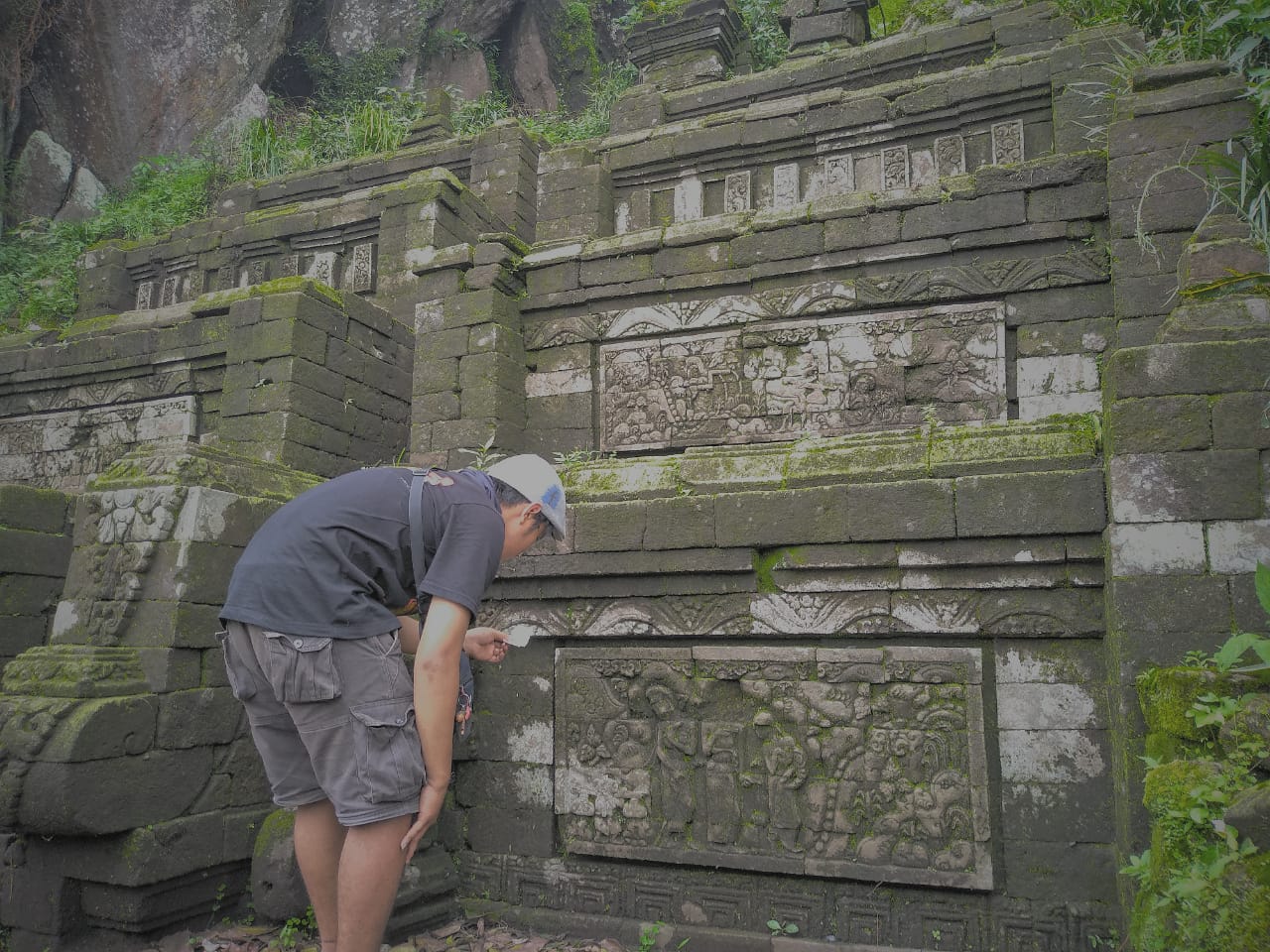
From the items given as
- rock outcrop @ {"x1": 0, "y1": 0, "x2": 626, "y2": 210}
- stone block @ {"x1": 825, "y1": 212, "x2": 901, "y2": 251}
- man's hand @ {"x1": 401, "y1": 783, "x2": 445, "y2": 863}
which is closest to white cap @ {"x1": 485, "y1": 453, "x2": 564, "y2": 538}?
man's hand @ {"x1": 401, "y1": 783, "x2": 445, "y2": 863}

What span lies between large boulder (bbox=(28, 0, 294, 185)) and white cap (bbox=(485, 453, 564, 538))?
1850 cm

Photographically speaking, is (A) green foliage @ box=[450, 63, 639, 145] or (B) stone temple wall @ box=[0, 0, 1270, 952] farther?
(A) green foliage @ box=[450, 63, 639, 145]

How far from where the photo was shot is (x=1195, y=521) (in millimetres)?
3516

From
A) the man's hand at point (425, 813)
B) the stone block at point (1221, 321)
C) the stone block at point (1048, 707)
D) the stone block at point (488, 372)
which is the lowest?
the man's hand at point (425, 813)

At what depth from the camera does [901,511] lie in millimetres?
4133

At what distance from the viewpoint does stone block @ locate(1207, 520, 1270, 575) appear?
3.41 meters

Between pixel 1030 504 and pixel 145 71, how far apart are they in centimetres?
2087

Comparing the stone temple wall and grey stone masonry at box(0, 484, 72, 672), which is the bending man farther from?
grey stone masonry at box(0, 484, 72, 672)

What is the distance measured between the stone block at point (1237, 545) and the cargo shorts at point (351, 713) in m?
3.10

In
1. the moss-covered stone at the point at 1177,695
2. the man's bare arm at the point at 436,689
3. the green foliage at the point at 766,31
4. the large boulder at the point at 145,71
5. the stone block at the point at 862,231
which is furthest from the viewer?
the large boulder at the point at 145,71

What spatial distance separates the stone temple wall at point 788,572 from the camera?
12.6 ft

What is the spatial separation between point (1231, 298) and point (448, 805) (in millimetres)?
4525

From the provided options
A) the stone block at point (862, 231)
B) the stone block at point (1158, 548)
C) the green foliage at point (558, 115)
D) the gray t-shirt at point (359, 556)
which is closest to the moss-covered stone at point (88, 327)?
the green foliage at point (558, 115)

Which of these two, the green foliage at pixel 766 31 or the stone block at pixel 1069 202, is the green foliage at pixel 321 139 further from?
the stone block at pixel 1069 202
